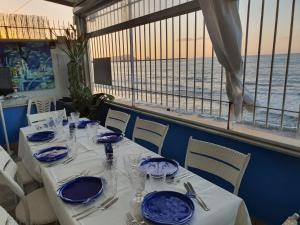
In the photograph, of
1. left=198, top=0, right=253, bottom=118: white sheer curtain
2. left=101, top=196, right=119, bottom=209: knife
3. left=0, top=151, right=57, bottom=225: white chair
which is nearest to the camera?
left=101, top=196, right=119, bottom=209: knife

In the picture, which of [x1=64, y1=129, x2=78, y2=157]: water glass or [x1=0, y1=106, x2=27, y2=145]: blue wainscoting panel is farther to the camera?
[x1=0, y1=106, x2=27, y2=145]: blue wainscoting panel

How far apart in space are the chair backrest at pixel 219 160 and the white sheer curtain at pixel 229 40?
1.85 feet

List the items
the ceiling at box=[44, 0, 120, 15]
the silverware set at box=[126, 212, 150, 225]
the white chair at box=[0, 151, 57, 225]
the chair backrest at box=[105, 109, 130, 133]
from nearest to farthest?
the silverware set at box=[126, 212, 150, 225] → the white chair at box=[0, 151, 57, 225] → the chair backrest at box=[105, 109, 130, 133] → the ceiling at box=[44, 0, 120, 15]

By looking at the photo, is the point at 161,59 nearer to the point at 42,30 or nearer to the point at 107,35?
the point at 107,35

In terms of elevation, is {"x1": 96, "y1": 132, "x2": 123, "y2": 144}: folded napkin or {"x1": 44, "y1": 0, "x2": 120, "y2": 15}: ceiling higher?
{"x1": 44, "y1": 0, "x2": 120, "y2": 15}: ceiling

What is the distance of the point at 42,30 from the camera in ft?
13.1

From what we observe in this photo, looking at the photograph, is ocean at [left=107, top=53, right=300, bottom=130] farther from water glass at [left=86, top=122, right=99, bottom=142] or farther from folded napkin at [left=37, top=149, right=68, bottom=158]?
folded napkin at [left=37, top=149, right=68, bottom=158]

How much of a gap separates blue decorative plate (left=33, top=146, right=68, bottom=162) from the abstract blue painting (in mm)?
2700

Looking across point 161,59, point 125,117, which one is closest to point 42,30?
point 161,59

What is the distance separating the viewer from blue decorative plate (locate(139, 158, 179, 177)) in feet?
4.11

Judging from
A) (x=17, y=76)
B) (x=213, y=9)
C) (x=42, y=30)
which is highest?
(x=42, y=30)

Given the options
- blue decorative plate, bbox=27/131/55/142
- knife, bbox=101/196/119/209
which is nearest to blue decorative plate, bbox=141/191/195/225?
knife, bbox=101/196/119/209

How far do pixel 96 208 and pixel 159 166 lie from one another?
1.52 feet

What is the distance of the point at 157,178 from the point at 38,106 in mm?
3128
